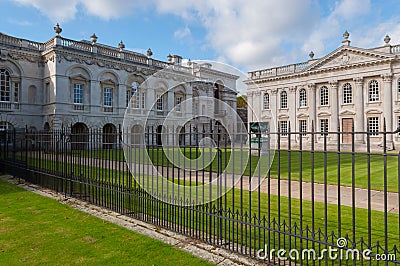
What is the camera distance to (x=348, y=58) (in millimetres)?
33688

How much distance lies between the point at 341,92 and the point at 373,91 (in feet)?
11.3

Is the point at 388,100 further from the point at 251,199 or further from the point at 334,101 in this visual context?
the point at 251,199

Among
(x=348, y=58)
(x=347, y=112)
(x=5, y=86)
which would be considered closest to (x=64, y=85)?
(x=5, y=86)

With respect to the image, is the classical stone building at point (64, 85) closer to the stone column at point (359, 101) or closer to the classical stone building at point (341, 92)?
the classical stone building at point (341, 92)

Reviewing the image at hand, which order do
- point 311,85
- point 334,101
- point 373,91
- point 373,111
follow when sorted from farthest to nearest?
point 311,85, point 334,101, point 373,91, point 373,111

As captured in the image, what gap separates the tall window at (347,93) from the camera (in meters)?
34.3

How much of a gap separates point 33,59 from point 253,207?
85.7 ft

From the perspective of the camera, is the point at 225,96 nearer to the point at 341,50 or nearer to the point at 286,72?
the point at 341,50

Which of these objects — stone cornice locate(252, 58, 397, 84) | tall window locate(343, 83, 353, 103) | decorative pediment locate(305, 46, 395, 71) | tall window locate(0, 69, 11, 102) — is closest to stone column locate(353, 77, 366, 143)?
tall window locate(343, 83, 353, 103)

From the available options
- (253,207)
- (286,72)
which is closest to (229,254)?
(253,207)

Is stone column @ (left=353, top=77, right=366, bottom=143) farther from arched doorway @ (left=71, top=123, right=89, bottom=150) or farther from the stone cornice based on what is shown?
arched doorway @ (left=71, top=123, right=89, bottom=150)

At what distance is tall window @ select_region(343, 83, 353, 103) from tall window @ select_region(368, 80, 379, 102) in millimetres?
2023

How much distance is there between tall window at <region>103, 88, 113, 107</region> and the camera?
28859 millimetres

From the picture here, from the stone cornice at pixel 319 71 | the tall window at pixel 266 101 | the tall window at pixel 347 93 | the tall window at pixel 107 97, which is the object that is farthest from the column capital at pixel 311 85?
the tall window at pixel 107 97
